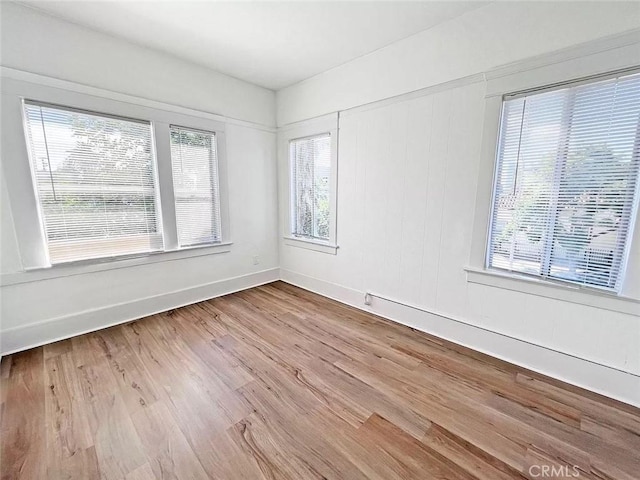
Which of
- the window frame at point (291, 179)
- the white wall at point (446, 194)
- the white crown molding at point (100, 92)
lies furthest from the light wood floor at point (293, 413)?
the white crown molding at point (100, 92)

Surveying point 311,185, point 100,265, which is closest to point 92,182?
point 100,265

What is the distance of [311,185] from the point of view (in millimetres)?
3539

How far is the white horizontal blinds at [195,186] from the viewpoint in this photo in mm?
2955

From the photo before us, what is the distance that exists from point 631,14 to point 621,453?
8.05 feet

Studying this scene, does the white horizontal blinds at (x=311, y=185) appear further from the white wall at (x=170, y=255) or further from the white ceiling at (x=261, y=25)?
the white ceiling at (x=261, y=25)

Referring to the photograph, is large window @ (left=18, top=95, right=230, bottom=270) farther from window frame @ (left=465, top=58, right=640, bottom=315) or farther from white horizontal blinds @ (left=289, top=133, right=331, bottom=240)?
window frame @ (left=465, top=58, right=640, bottom=315)

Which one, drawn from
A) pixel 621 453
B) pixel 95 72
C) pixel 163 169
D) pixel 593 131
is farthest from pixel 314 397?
pixel 95 72

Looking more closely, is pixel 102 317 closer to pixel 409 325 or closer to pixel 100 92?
pixel 100 92

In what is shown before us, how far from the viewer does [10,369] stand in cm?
198

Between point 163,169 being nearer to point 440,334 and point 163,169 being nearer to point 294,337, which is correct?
point 294,337

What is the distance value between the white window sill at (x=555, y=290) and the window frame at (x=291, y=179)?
1.63 meters

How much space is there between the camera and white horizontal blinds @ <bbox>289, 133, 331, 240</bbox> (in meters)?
3.34

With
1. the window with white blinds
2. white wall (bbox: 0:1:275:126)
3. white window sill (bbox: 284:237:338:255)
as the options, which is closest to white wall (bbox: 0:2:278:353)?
white wall (bbox: 0:1:275:126)
